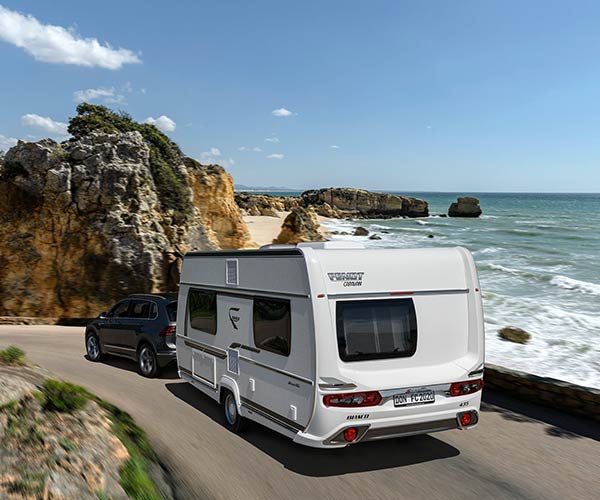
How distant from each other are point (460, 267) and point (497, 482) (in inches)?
101

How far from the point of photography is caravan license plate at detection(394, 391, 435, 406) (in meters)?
6.42

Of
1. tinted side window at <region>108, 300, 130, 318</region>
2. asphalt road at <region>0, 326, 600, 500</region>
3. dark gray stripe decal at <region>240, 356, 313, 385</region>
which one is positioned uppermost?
dark gray stripe decal at <region>240, 356, 313, 385</region>

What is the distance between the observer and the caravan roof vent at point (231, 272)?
26.6 ft

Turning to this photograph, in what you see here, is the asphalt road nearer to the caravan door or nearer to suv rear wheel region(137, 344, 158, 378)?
the caravan door

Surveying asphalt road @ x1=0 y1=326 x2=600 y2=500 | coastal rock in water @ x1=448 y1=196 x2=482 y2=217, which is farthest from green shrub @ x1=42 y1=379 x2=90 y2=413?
coastal rock in water @ x1=448 y1=196 x2=482 y2=217

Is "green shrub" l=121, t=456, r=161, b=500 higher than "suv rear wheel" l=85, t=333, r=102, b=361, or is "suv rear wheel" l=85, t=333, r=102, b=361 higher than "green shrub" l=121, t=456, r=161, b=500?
"green shrub" l=121, t=456, r=161, b=500

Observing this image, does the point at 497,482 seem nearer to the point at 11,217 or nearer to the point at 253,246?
the point at 11,217

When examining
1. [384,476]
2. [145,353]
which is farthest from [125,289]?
[384,476]

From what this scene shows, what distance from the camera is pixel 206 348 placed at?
8.91 meters

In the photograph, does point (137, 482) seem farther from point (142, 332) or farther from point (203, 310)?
point (142, 332)

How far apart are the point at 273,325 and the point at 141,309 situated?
5.56 m

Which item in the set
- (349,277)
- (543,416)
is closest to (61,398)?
(349,277)

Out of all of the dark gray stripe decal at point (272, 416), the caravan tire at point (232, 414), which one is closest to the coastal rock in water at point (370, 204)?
the caravan tire at point (232, 414)

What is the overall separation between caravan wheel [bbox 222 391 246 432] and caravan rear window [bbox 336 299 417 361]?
2372 mm
